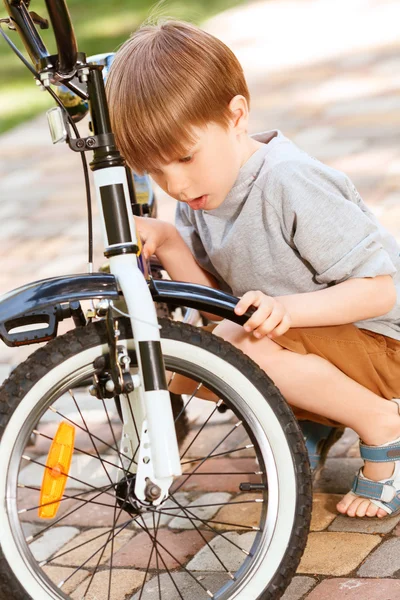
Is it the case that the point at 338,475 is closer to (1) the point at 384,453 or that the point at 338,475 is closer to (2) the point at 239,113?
(1) the point at 384,453

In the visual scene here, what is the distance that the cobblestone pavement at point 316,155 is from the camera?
6.81ft

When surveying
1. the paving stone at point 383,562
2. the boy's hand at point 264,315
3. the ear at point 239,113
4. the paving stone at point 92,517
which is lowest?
the paving stone at point 92,517

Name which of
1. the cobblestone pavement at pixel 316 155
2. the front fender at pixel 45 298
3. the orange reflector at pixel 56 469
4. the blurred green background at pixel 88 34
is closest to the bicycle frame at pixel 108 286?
the front fender at pixel 45 298

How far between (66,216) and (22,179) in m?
0.78

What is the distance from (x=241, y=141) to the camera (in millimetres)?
2166

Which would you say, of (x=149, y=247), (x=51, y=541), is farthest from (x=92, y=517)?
(x=149, y=247)

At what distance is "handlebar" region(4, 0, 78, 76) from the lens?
1651 mm

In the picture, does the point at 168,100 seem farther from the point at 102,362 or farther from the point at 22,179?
the point at 22,179

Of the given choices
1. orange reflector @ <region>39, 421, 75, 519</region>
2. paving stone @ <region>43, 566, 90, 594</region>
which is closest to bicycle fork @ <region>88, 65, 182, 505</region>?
orange reflector @ <region>39, 421, 75, 519</region>

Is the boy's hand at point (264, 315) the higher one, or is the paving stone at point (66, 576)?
the boy's hand at point (264, 315)

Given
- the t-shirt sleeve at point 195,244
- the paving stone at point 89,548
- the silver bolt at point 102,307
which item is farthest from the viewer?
the t-shirt sleeve at point 195,244

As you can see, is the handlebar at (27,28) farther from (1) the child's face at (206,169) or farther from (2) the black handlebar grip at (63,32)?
(1) the child's face at (206,169)

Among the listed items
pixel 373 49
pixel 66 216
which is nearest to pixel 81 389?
pixel 66 216

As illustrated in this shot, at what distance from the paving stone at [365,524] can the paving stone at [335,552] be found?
0.03 m
